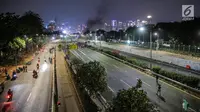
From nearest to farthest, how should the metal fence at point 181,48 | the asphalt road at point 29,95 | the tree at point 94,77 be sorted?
1. the tree at point 94,77
2. the asphalt road at point 29,95
3. the metal fence at point 181,48

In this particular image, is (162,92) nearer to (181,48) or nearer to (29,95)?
(29,95)

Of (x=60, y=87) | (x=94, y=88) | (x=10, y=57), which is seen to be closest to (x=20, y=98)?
(x=60, y=87)

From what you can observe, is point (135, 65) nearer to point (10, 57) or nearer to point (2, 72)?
point (2, 72)

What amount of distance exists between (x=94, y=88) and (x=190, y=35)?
2526 inches

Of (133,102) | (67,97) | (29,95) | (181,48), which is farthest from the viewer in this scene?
(181,48)

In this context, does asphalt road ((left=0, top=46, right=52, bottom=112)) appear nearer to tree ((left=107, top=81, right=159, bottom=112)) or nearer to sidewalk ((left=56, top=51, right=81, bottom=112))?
sidewalk ((left=56, top=51, right=81, bottom=112))

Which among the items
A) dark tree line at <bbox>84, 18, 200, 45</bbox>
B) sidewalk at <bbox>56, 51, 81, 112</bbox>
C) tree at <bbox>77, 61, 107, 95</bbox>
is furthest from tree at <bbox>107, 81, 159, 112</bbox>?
dark tree line at <bbox>84, 18, 200, 45</bbox>

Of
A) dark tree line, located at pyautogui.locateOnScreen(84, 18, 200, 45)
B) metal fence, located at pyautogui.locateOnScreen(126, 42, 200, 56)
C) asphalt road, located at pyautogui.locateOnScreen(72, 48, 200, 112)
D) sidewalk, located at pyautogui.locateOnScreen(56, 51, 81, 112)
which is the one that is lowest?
sidewalk, located at pyautogui.locateOnScreen(56, 51, 81, 112)

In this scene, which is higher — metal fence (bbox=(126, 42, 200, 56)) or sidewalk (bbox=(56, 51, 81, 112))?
metal fence (bbox=(126, 42, 200, 56))

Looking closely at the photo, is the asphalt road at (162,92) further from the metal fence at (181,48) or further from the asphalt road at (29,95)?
the metal fence at (181,48)

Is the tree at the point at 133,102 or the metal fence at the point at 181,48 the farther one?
the metal fence at the point at 181,48

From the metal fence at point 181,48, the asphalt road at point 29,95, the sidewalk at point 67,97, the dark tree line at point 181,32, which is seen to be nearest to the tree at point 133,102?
the sidewalk at point 67,97

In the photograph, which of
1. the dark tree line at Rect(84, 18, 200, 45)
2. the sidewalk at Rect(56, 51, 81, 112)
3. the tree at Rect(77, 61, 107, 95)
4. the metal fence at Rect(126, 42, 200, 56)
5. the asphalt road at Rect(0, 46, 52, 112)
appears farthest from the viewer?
the dark tree line at Rect(84, 18, 200, 45)

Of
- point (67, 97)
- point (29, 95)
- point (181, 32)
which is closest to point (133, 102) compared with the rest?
point (67, 97)
